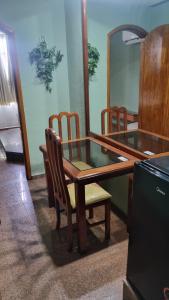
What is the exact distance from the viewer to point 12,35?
2682 millimetres

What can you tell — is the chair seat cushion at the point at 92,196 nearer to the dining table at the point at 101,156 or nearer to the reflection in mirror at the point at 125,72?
the dining table at the point at 101,156

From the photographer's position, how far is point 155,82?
277 cm

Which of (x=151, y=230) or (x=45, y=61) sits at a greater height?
(x=45, y=61)

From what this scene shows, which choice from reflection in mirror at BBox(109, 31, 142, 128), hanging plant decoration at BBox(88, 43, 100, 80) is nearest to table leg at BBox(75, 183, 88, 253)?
hanging plant decoration at BBox(88, 43, 100, 80)

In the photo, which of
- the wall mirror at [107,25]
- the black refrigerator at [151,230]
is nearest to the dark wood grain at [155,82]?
the wall mirror at [107,25]

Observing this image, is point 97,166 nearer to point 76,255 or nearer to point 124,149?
point 124,149

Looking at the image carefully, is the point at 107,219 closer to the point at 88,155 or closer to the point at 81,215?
the point at 81,215

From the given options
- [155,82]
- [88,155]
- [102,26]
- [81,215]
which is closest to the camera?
[81,215]

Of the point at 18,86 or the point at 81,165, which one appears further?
the point at 18,86

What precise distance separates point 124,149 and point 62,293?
1.30 metres

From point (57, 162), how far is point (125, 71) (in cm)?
392

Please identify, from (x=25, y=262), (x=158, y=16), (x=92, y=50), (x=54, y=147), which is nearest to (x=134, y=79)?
(x=158, y=16)

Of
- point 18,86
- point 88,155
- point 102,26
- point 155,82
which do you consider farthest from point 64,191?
point 102,26

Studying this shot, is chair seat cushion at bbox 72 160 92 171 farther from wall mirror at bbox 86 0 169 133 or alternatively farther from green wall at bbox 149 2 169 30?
green wall at bbox 149 2 169 30
